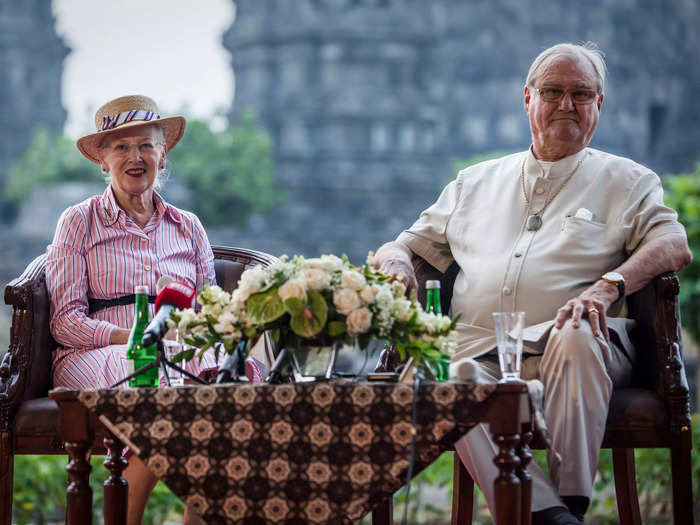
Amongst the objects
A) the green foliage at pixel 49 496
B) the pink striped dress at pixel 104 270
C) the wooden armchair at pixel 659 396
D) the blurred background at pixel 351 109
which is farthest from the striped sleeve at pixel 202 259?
the blurred background at pixel 351 109

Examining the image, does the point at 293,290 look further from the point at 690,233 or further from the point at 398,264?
the point at 690,233

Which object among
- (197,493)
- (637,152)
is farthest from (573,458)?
(637,152)

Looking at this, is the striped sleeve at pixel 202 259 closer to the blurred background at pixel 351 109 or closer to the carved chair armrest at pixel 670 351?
the carved chair armrest at pixel 670 351

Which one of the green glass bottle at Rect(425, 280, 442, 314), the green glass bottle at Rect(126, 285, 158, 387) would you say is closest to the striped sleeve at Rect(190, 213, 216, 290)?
the green glass bottle at Rect(126, 285, 158, 387)

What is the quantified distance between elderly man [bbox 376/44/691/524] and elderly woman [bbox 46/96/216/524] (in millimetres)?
704

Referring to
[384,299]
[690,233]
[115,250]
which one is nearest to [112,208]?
[115,250]

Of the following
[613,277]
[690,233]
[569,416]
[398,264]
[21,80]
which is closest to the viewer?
[569,416]

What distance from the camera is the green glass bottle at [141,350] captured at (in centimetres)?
297

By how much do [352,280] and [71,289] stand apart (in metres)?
1.27

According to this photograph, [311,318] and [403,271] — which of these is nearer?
[311,318]

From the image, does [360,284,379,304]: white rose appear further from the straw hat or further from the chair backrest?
the straw hat

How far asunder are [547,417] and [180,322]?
3.46 ft

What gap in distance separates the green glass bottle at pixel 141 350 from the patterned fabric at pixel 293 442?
30cm

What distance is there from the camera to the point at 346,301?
2.72 meters
